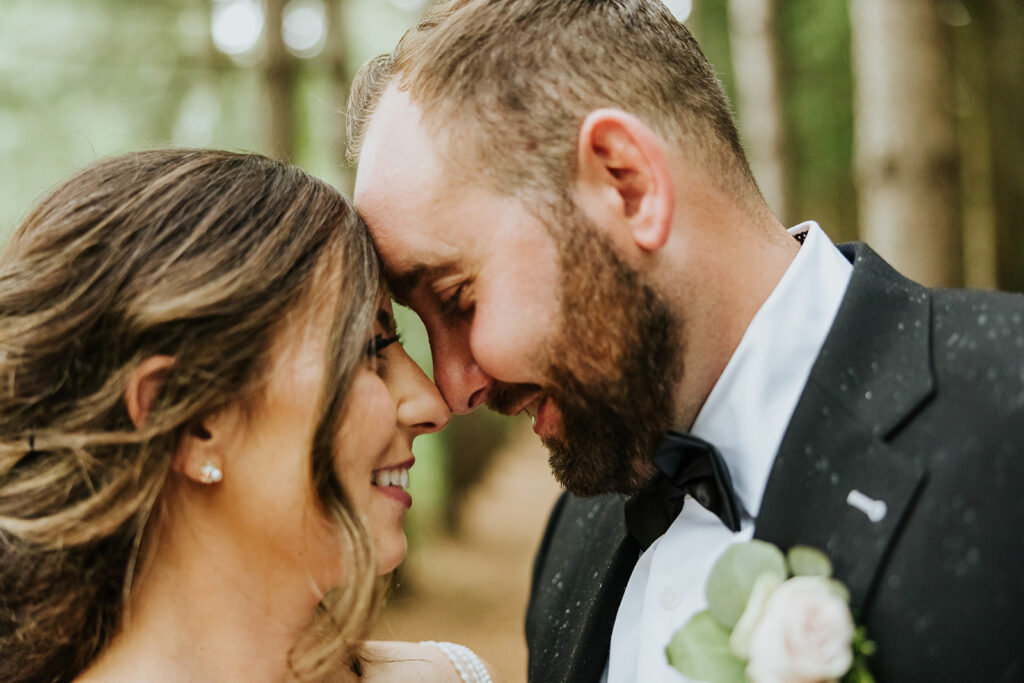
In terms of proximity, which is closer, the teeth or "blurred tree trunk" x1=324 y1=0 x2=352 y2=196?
the teeth

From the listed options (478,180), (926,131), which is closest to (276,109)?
(926,131)

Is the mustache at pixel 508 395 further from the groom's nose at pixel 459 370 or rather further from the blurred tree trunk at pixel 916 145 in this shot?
the blurred tree trunk at pixel 916 145

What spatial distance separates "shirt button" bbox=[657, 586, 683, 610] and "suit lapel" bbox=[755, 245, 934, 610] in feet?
0.99

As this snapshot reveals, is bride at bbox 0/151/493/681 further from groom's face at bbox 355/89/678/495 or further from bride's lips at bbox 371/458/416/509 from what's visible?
groom's face at bbox 355/89/678/495

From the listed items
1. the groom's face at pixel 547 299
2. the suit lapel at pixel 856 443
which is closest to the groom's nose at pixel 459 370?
the groom's face at pixel 547 299

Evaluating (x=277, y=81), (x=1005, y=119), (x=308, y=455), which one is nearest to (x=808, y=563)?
(x=308, y=455)

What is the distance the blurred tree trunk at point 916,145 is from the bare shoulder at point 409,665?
2.61 m

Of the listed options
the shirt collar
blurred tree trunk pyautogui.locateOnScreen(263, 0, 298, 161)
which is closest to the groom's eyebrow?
the shirt collar

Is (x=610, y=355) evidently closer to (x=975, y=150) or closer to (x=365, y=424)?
(x=365, y=424)

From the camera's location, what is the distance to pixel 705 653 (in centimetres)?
177

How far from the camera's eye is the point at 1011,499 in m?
1.72

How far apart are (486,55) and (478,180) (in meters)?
0.34

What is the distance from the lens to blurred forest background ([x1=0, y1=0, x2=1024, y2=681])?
4.04 meters

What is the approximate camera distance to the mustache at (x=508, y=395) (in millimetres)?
2365
